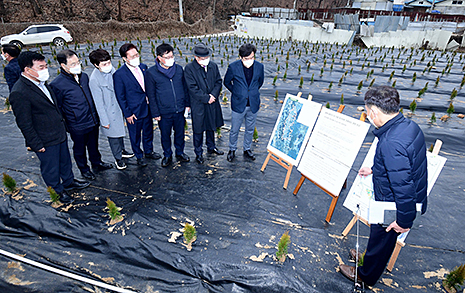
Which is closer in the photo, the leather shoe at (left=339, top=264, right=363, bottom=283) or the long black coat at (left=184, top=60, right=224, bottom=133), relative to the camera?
the leather shoe at (left=339, top=264, right=363, bottom=283)

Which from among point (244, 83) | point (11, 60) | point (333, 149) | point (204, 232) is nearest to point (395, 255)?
point (333, 149)

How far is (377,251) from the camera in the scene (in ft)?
5.81

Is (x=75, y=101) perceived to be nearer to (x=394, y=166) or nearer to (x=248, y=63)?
(x=248, y=63)

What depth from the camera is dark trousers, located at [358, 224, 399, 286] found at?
1719 mm

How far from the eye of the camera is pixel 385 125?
1.64m

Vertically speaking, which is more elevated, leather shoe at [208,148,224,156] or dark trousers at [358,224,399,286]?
dark trousers at [358,224,399,286]

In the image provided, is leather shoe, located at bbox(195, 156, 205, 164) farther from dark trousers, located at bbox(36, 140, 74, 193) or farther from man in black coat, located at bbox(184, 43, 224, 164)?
dark trousers, located at bbox(36, 140, 74, 193)

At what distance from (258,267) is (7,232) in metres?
2.63

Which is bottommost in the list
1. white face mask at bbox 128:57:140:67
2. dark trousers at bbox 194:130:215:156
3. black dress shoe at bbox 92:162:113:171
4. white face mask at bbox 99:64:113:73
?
black dress shoe at bbox 92:162:113:171

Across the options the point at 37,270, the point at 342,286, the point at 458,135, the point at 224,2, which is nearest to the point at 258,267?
the point at 342,286

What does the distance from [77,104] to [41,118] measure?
459 millimetres

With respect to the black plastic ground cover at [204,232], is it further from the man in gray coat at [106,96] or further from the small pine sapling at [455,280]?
the man in gray coat at [106,96]

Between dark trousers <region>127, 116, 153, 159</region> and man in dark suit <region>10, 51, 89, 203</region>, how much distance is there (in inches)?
33.7

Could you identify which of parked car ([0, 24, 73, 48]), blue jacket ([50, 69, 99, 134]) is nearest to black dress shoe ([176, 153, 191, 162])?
blue jacket ([50, 69, 99, 134])
